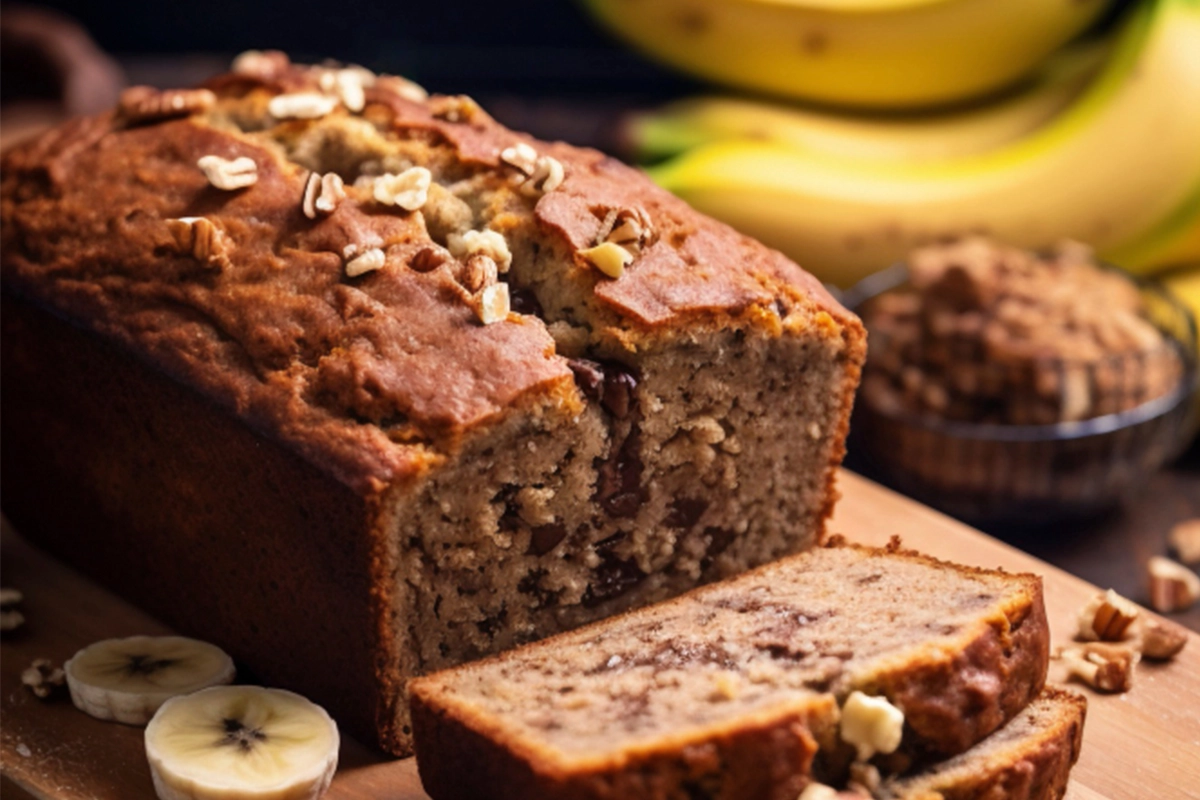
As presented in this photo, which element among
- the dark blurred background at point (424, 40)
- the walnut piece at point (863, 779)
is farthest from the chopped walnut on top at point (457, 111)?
the dark blurred background at point (424, 40)

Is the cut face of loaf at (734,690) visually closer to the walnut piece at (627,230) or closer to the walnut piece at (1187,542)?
the walnut piece at (627,230)

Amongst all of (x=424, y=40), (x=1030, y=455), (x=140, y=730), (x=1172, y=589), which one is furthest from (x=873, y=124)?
(x=140, y=730)

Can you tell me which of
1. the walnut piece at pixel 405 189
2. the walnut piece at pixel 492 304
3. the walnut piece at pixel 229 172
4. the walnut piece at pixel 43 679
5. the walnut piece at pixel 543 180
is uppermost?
the walnut piece at pixel 543 180

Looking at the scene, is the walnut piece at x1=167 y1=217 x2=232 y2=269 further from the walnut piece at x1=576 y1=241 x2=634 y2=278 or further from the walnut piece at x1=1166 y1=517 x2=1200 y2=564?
the walnut piece at x1=1166 y1=517 x2=1200 y2=564

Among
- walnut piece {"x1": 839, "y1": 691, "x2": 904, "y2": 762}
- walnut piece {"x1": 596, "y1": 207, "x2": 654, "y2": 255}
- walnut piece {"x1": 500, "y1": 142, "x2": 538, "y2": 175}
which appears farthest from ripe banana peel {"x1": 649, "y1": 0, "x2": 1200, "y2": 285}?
walnut piece {"x1": 839, "y1": 691, "x2": 904, "y2": 762}

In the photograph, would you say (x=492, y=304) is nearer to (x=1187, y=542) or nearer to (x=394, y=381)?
(x=394, y=381)
